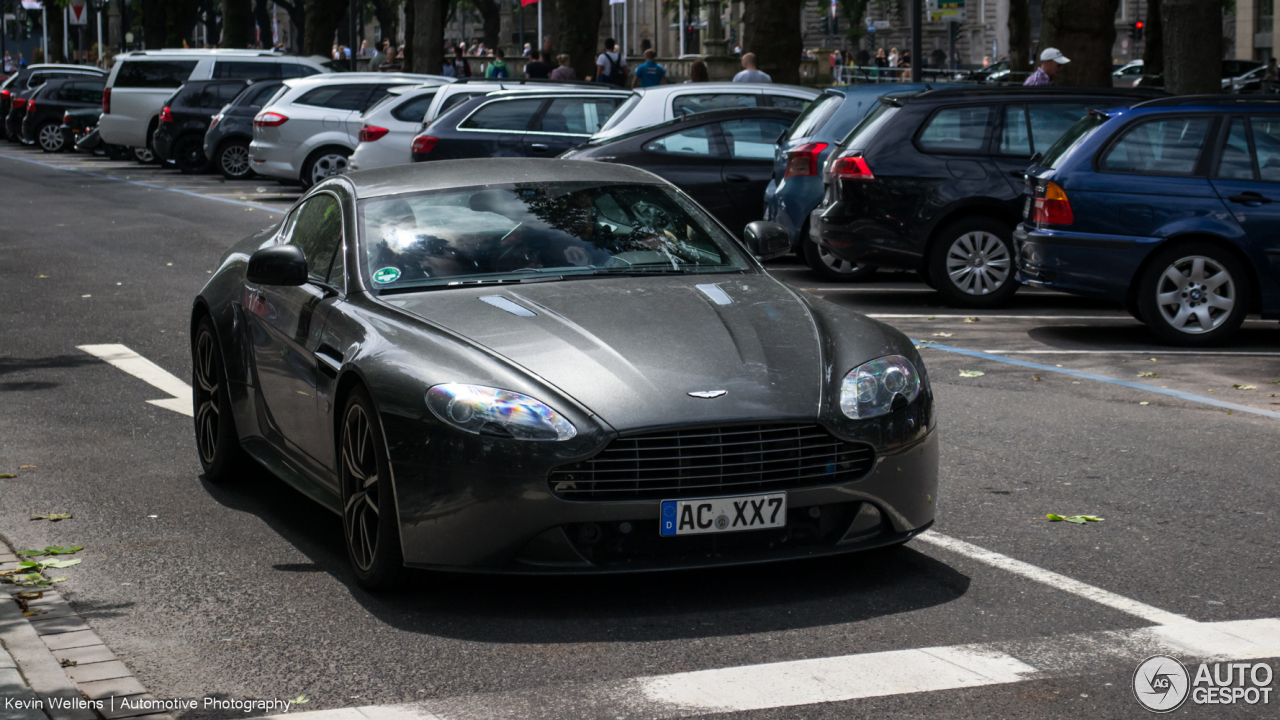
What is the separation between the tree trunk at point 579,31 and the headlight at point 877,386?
2924 centimetres

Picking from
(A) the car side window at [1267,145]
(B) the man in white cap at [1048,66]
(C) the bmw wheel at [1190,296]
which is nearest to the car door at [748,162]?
(B) the man in white cap at [1048,66]

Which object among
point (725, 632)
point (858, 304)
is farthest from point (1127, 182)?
point (725, 632)

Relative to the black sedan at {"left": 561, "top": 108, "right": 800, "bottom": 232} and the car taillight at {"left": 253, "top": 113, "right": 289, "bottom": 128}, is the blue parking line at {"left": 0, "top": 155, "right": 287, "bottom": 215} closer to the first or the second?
the car taillight at {"left": 253, "top": 113, "right": 289, "bottom": 128}

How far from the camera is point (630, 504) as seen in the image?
5.07 m

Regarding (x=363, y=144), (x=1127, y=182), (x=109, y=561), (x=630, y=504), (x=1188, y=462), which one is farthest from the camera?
(x=363, y=144)

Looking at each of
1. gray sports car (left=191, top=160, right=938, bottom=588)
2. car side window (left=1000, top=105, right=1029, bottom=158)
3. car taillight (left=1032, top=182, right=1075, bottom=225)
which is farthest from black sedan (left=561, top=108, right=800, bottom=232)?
gray sports car (left=191, top=160, right=938, bottom=588)

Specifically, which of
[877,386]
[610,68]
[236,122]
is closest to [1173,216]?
[877,386]

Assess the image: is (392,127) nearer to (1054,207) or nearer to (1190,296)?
(1054,207)

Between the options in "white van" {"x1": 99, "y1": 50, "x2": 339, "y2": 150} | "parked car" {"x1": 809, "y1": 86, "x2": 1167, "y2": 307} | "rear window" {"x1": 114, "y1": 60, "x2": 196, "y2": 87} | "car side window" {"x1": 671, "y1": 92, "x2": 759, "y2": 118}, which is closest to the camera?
"parked car" {"x1": 809, "y1": 86, "x2": 1167, "y2": 307}

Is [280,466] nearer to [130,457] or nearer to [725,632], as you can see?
[130,457]

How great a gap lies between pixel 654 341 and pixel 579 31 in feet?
97.8

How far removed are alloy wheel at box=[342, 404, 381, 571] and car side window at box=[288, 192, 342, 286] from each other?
974 mm

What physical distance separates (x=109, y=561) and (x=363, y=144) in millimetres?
17254

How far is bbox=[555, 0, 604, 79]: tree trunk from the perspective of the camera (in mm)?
34344
